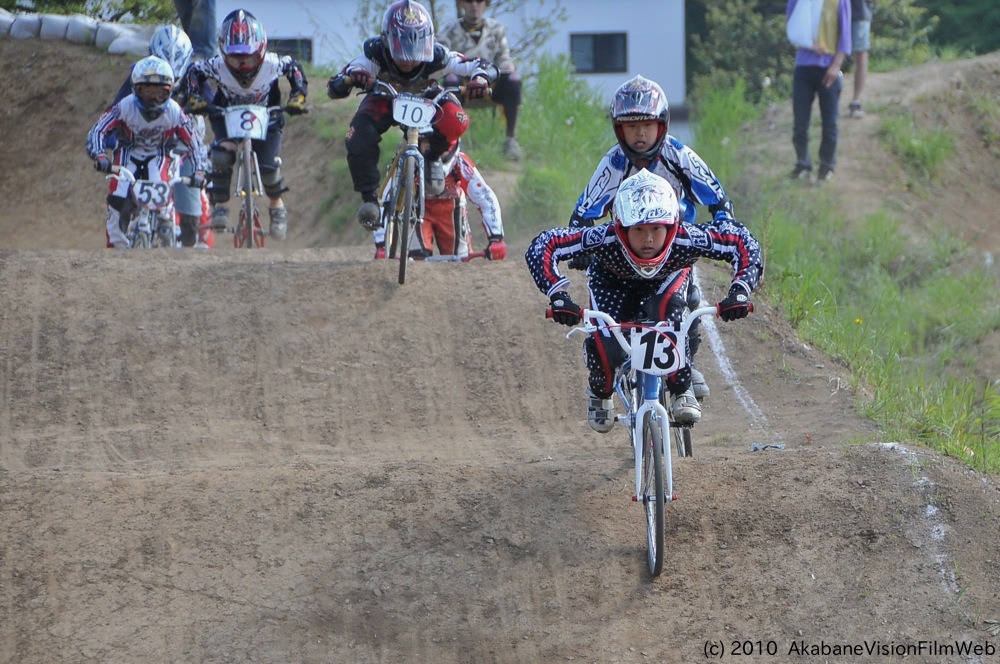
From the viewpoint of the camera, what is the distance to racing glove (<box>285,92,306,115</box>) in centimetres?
1103

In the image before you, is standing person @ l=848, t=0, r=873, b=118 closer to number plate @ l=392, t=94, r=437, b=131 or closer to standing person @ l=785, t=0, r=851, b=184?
standing person @ l=785, t=0, r=851, b=184

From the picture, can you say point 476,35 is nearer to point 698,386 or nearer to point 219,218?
point 219,218

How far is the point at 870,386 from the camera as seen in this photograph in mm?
8508

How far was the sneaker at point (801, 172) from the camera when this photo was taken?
1434 centimetres

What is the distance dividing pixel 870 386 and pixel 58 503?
5.27m

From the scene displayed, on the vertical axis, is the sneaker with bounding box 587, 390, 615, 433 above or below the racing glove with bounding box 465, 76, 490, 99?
below

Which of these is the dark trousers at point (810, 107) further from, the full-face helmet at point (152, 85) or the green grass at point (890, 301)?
the full-face helmet at point (152, 85)

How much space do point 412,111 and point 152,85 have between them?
2.82 meters

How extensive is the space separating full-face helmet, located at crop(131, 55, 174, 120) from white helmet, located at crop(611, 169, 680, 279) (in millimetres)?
6014

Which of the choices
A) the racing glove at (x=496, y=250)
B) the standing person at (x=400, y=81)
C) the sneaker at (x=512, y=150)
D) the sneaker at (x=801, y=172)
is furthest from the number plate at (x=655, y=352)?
the sneaker at (x=512, y=150)

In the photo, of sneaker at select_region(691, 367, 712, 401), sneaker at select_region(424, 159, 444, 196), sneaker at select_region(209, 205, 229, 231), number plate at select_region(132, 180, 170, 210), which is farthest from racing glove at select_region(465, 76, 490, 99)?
sneaker at select_region(691, 367, 712, 401)

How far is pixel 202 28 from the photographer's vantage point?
14344mm

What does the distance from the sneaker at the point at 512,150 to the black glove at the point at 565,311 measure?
9187mm

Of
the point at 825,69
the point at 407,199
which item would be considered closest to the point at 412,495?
the point at 407,199
